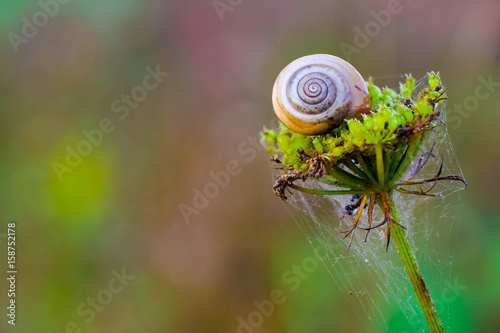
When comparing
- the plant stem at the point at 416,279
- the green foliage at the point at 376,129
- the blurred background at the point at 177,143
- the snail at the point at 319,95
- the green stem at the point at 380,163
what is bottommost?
the plant stem at the point at 416,279

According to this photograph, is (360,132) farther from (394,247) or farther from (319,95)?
(394,247)

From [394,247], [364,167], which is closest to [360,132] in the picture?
[364,167]

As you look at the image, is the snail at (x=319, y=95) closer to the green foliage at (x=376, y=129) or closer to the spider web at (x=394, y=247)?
the green foliage at (x=376, y=129)

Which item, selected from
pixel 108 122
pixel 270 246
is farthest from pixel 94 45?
pixel 270 246

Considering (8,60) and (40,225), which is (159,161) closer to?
(40,225)

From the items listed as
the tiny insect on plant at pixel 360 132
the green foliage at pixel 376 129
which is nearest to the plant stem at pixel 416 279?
the tiny insect on plant at pixel 360 132

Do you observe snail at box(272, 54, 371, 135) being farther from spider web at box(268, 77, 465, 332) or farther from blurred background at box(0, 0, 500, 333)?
blurred background at box(0, 0, 500, 333)
